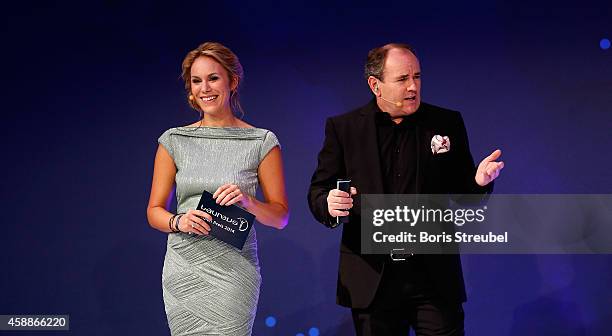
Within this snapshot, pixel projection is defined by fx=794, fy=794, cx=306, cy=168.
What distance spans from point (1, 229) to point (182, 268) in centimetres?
197

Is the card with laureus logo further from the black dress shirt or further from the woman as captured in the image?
the black dress shirt

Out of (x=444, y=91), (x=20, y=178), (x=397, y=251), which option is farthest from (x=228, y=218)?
(x=20, y=178)

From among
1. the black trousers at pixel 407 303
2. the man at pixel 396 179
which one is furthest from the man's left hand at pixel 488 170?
the black trousers at pixel 407 303

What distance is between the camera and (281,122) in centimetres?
457

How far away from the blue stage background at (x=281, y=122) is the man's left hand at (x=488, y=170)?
149cm

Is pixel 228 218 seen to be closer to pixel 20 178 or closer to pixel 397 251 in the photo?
pixel 397 251

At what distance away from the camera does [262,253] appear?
4590 millimetres

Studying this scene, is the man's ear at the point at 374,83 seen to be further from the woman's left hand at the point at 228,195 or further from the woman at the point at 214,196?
the woman's left hand at the point at 228,195

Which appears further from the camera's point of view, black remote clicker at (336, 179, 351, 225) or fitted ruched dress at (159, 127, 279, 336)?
fitted ruched dress at (159, 127, 279, 336)

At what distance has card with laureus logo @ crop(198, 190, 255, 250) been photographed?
3.06 m

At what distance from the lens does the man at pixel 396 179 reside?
9.66ft

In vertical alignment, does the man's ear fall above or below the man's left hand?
above

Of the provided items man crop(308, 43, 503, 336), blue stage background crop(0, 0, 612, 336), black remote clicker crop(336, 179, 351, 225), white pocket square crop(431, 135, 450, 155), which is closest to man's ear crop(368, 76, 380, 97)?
man crop(308, 43, 503, 336)

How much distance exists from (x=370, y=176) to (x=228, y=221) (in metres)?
0.58
